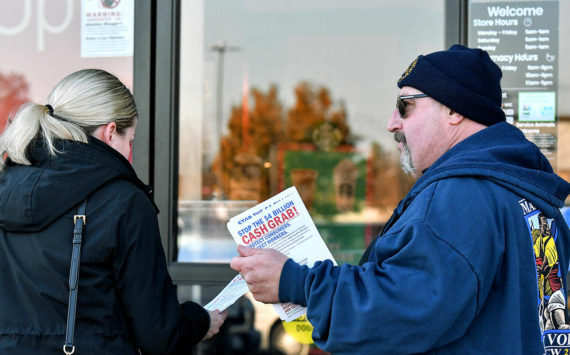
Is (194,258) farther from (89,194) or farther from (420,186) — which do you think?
(420,186)

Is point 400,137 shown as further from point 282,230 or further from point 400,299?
point 400,299

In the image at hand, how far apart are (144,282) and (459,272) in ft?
2.88

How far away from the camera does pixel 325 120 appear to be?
5.67 m

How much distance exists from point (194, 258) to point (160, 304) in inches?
68.9

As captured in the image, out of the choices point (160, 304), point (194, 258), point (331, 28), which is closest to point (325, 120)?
point (331, 28)

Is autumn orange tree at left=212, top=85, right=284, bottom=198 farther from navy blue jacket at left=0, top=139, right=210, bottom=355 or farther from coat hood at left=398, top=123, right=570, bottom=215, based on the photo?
coat hood at left=398, top=123, right=570, bottom=215

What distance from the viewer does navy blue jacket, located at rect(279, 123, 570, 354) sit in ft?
4.70

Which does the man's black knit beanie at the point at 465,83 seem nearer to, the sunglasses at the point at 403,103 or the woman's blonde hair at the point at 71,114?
the sunglasses at the point at 403,103

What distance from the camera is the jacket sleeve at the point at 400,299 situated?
4.65 ft

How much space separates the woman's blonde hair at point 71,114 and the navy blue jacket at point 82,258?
4cm

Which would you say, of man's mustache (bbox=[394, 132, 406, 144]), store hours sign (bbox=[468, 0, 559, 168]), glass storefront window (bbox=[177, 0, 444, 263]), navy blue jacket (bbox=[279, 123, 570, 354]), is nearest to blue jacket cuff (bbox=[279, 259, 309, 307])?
navy blue jacket (bbox=[279, 123, 570, 354])

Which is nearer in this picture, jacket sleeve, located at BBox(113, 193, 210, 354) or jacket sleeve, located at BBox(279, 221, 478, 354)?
jacket sleeve, located at BBox(279, 221, 478, 354)

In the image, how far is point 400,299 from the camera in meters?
1.44

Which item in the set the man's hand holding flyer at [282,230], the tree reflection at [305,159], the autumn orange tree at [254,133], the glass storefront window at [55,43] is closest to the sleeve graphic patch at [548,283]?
the man's hand holding flyer at [282,230]
